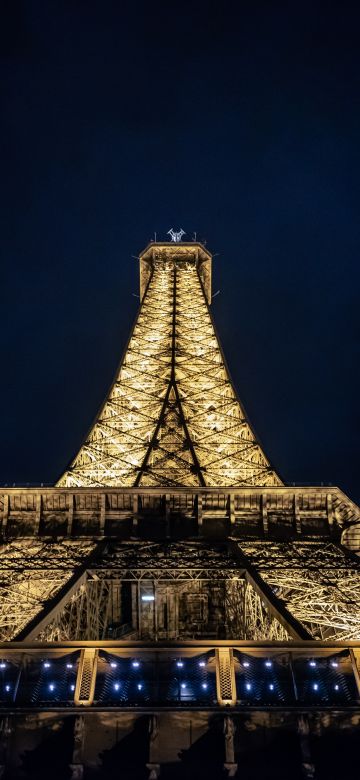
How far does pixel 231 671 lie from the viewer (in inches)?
567

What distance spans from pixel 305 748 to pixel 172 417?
31.1 meters

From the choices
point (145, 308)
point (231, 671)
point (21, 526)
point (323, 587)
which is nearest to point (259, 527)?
point (323, 587)

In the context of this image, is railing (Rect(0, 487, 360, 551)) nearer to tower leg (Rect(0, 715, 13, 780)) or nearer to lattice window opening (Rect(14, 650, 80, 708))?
lattice window opening (Rect(14, 650, 80, 708))

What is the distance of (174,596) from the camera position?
1291 inches

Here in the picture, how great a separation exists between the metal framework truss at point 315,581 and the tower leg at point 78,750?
8401 millimetres

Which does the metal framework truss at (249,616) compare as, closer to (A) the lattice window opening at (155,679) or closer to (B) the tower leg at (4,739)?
(A) the lattice window opening at (155,679)

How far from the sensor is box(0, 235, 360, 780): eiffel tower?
44.5 feet

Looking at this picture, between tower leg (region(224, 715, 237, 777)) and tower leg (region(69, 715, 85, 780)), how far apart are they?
2727 millimetres

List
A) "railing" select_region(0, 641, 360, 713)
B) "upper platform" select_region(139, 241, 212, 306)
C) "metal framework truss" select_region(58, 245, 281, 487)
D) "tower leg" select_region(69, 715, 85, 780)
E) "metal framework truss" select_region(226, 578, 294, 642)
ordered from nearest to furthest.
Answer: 1. "tower leg" select_region(69, 715, 85, 780)
2. "railing" select_region(0, 641, 360, 713)
3. "metal framework truss" select_region(226, 578, 294, 642)
4. "metal framework truss" select_region(58, 245, 281, 487)
5. "upper platform" select_region(139, 241, 212, 306)

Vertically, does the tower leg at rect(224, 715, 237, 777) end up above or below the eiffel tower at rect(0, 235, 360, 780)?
below

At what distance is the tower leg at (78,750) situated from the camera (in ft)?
42.5

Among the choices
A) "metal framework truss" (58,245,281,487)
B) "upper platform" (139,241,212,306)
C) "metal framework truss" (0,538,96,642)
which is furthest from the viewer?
"upper platform" (139,241,212,306)

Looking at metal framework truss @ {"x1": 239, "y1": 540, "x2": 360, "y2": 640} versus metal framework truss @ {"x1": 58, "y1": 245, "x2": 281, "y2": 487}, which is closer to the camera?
metal framework truss @ {"x1": 239, "y1": 540, "x2": 360, "y2": 640}

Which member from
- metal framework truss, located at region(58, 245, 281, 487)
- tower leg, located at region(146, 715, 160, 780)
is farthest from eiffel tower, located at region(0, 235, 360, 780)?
metal framework truss, located at region(58, 245, 281, 487)
